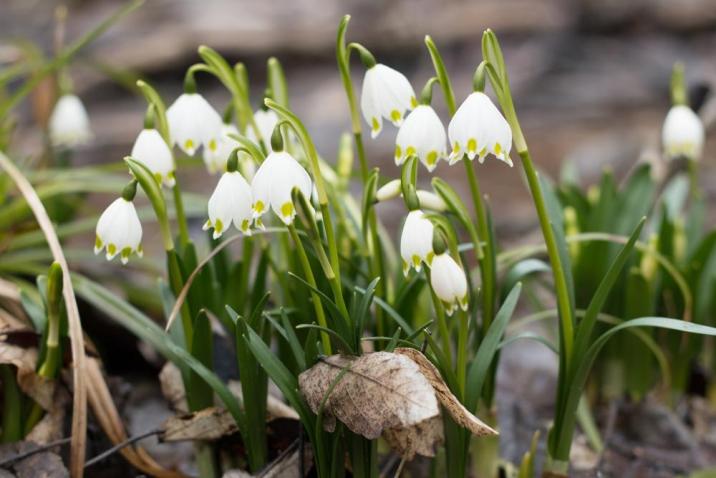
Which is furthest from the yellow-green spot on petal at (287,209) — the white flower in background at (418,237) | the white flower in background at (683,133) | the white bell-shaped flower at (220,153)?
the white flower in background at (683,133)

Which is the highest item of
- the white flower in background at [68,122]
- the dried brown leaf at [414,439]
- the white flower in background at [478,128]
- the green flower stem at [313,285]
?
the white flower in background at [68,122]

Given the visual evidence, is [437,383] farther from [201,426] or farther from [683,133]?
[683,133]

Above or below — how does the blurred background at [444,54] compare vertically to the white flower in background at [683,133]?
above

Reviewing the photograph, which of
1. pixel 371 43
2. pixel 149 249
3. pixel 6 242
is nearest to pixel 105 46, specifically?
pixel 371 43

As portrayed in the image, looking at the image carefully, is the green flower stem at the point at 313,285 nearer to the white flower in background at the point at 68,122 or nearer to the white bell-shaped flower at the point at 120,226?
the white bell-shaped flower at the point at 120,226

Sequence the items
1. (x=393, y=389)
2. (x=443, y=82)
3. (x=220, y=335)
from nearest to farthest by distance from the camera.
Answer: (x=393, y=389), (x=443, y=82), (x=220, y=335)

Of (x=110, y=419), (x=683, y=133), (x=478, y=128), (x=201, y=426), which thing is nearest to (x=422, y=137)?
(x=478, y=128)

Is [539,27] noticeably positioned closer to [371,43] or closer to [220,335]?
[371,43]
